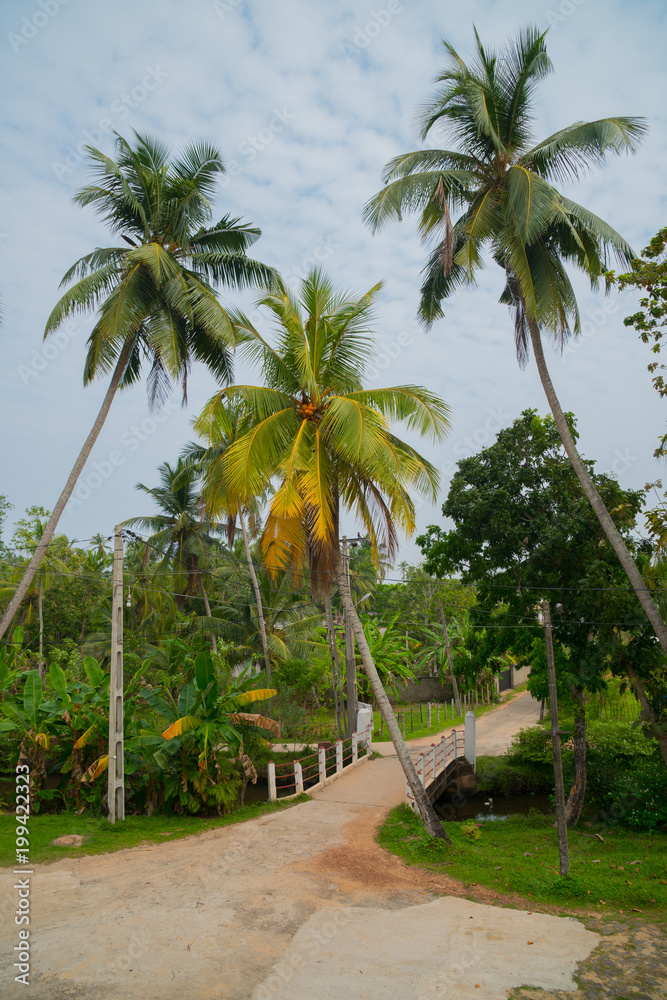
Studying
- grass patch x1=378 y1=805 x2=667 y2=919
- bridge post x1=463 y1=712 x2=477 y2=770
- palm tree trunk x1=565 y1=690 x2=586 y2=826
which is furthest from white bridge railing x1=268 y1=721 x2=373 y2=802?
palm tree trunk x1=565 y1=690 x2=586 y2=826

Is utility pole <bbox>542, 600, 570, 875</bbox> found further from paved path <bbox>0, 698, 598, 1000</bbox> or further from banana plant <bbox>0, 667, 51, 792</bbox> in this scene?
banana plant <bbox>0, 667, 51, 792</bbox>

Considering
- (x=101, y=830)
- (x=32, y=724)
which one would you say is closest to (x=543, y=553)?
(x=101, y=830)

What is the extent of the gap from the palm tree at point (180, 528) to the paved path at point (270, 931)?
56.8ft

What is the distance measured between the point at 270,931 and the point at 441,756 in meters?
10.7

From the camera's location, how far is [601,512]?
12.8 metres

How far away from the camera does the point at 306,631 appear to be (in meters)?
28.6

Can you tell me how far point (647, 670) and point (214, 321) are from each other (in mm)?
12440

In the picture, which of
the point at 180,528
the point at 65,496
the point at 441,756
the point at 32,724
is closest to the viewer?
the point at 32,724

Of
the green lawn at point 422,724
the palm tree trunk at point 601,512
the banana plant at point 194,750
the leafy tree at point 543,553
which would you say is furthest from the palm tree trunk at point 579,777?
the green lawn at point 422,724

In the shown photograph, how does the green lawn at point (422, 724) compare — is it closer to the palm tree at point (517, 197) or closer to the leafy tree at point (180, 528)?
the leafy tree at point (180, 528)

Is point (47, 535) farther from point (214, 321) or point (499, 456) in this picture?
point (499, 456)

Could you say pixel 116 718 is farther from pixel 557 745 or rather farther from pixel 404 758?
pixel 557 745

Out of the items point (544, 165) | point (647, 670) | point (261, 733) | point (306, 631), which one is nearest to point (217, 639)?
point (306, 631)

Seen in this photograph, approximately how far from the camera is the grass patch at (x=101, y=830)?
1055 cm
